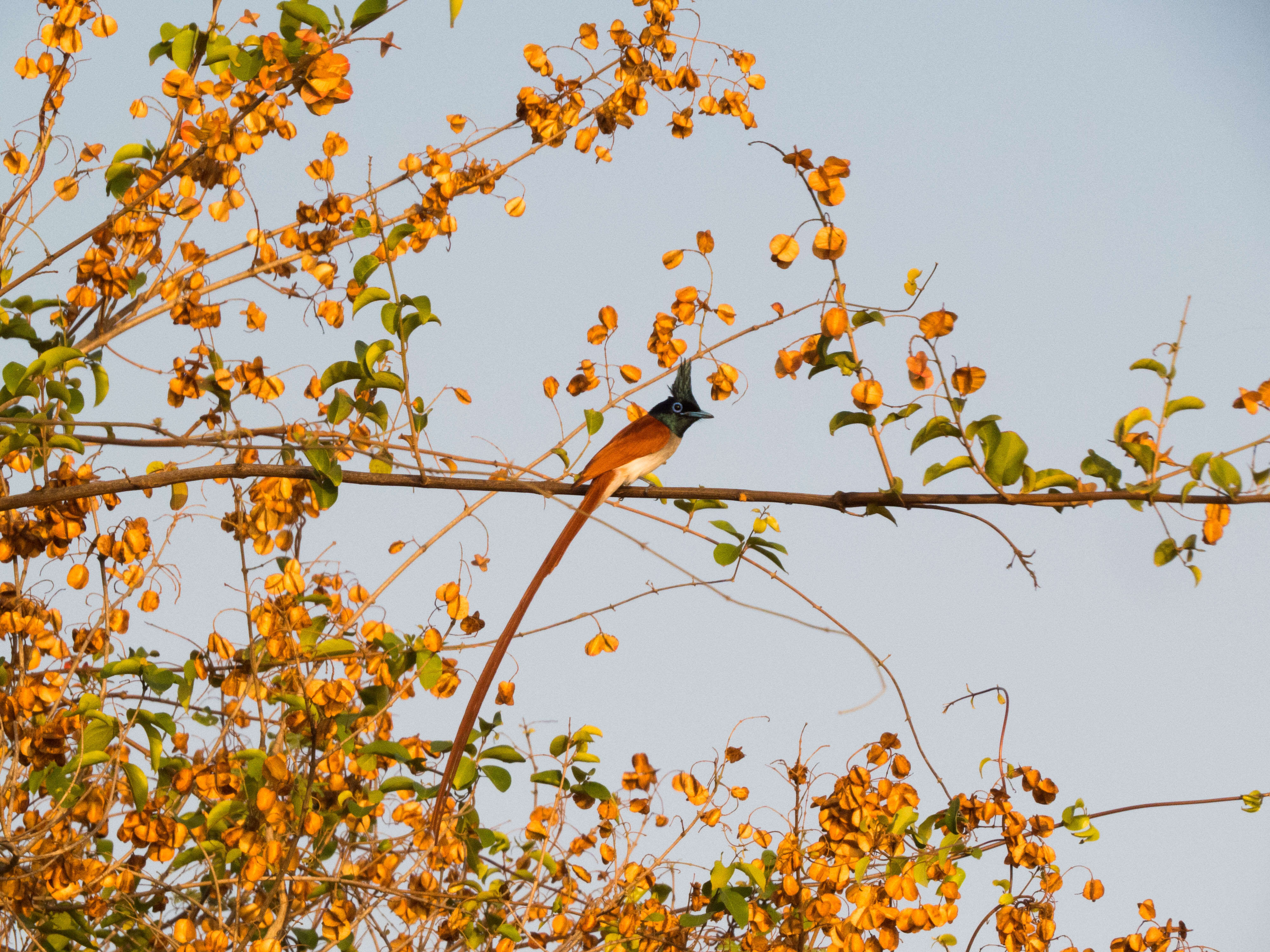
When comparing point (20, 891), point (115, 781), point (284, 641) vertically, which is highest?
point (284, 641)

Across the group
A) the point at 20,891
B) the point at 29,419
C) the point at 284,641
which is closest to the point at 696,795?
the point at 284,641

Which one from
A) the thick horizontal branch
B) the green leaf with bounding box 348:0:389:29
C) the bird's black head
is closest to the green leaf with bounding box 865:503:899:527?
the thick horizontal branch

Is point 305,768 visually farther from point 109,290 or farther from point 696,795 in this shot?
point 109,290

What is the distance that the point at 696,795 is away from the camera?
6.15ft

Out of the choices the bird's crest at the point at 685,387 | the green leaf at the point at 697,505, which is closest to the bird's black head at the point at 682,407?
the bird's crest at the point at 685,387

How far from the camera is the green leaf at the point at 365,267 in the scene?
5.48ft

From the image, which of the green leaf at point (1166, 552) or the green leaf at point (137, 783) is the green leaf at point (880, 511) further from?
the green leaf at point (137, 783)

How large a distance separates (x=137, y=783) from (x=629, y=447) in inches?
34.2

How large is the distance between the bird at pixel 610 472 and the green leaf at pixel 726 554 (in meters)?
0.19

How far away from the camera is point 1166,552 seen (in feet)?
4.60

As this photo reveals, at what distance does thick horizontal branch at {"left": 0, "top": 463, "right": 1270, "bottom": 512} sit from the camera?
137cm

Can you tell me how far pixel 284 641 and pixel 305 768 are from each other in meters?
0.33

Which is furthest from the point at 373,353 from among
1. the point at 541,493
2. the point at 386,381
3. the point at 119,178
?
the point at 119,178

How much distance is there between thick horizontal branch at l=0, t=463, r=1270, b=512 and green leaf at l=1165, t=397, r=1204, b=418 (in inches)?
4.7
